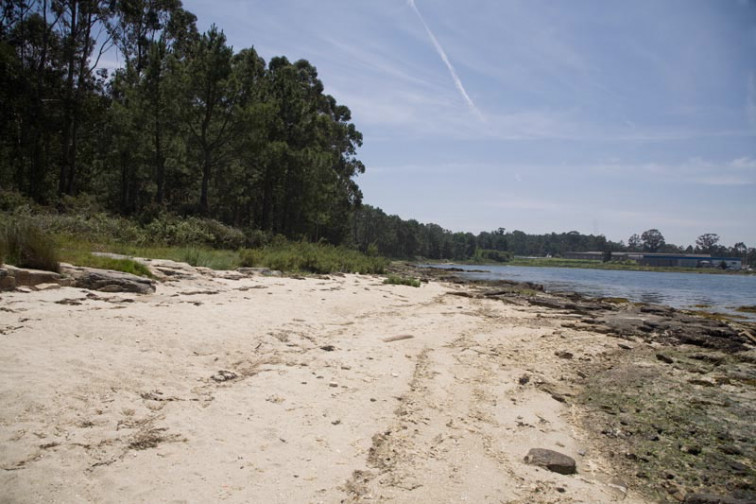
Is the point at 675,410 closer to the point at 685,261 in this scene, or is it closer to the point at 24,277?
the point at 24,277

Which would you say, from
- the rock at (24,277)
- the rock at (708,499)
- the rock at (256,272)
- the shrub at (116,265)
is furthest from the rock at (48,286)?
the rock at (708,499)

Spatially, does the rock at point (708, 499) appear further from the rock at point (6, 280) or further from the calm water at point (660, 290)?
the calm water at point (660, 290)

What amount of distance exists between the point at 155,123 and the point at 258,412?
27446 mm

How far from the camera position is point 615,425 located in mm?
5777

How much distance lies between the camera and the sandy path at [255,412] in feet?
11.2

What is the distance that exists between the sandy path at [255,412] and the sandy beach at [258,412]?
0.02 meters

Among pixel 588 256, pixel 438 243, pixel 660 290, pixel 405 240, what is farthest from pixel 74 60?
pixel 588 256

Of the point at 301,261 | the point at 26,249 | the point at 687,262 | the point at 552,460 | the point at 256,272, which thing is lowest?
the point at 552,460

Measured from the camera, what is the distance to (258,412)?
4711 millimetres

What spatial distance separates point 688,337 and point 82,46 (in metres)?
37.3

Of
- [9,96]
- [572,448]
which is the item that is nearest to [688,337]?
[572,448]

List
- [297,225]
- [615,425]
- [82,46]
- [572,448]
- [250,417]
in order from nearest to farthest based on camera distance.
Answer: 1. [250,417]
2. [572,448]
3. [615,425]
4. [82,46]
5. [297,225]

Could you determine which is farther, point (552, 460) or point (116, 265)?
point (116, 265)

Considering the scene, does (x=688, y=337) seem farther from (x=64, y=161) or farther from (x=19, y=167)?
(x=19, y=167)
